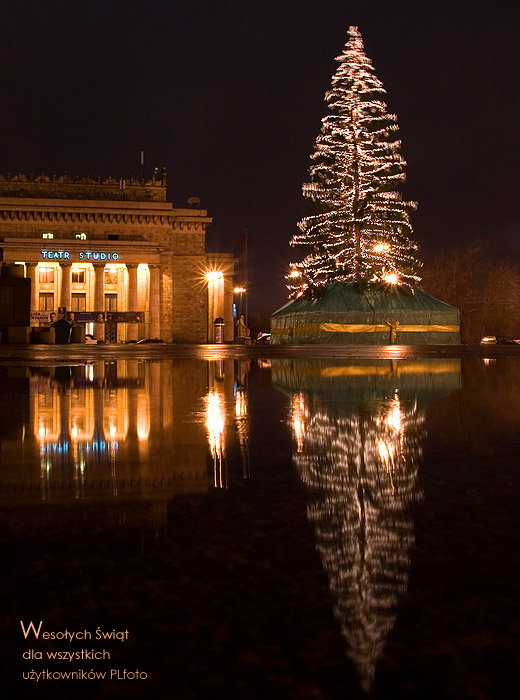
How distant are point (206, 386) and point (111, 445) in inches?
217

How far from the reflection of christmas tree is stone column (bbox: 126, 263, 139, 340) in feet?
181

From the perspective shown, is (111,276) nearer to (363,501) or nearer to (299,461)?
(299,461)

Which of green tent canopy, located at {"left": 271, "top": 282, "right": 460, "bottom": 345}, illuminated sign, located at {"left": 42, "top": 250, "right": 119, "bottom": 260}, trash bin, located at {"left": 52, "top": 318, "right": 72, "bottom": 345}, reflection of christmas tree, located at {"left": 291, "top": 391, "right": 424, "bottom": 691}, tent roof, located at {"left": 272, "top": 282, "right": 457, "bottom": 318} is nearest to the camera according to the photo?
reflection of christmas tree, located at {"left": 291, "top": 391, "right": 424, "bottom": 691}

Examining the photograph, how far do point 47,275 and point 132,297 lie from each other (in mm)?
10297

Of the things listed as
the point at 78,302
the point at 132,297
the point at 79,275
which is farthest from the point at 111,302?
the point at 132,297

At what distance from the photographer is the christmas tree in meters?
40.8

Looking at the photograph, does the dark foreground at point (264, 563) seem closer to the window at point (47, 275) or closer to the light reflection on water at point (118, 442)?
the light reflection on water at point (118, 442)

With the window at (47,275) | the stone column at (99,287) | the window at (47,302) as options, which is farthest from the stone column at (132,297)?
the window at (47,275)

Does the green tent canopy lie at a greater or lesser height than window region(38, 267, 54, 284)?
lesser

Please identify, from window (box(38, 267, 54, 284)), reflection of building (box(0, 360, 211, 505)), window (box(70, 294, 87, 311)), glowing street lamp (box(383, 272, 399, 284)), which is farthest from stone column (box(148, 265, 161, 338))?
reflection of building (box(0, 360, 211, 505))

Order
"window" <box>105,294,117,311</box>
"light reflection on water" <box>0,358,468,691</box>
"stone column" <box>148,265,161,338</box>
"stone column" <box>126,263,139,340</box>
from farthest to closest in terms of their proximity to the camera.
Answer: "window" <box>105,294,117,311</box> < "stone column" <box>148,265,161,338</box> < "stone column" <box>126,263,139,340</box> < "light reflection on water" <box>0,358,468,691</box>

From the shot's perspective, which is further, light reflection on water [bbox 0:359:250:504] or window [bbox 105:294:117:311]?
window [bbox 105:294:117:311]

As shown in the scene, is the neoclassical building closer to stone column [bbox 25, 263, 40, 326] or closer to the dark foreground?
stone column [bbox 25, 263, 40, 326]

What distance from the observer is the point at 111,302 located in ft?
217
